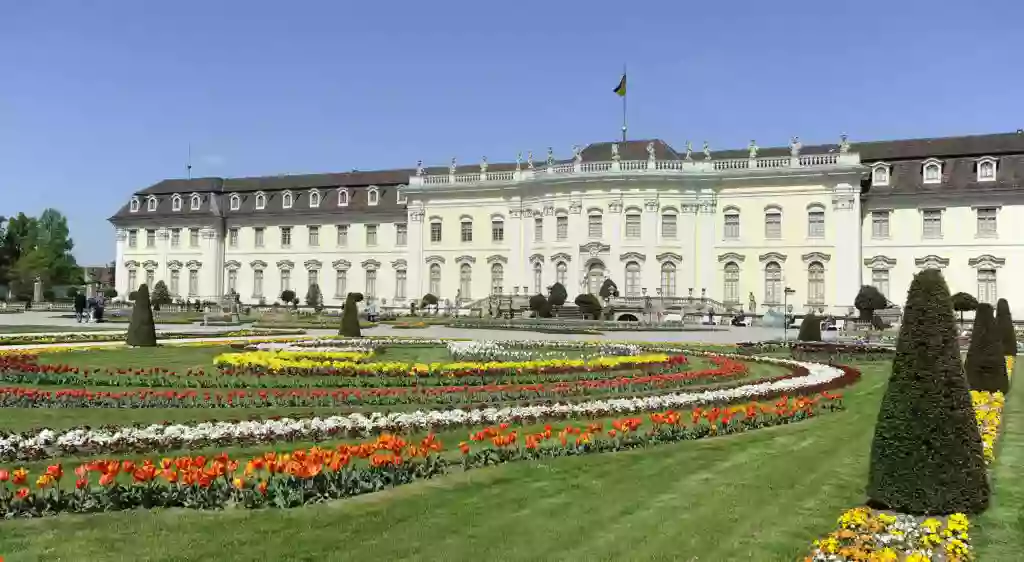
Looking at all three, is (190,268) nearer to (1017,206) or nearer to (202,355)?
(202,355)

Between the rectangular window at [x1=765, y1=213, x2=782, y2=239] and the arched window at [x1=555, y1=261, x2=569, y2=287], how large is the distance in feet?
40.9

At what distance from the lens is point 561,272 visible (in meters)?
54.2

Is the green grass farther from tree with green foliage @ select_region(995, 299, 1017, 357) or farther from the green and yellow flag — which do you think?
the green and yellow flag

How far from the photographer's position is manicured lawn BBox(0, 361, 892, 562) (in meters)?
6.04

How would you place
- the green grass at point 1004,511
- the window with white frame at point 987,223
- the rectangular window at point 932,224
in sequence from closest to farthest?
the green grass at point 1004,511, the window with white frame at point 987,223, the rectangular window at point 932,224

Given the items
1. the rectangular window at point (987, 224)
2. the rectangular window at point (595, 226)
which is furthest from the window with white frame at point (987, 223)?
the rectangular window at point (595, 226)

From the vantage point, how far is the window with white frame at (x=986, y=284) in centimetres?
4828

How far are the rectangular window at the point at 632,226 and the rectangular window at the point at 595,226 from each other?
5.26 ft

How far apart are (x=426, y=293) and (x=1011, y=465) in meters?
51.9

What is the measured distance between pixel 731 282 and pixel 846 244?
6.97 meters

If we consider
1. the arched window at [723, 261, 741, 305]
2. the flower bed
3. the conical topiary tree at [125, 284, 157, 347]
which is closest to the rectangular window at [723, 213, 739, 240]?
the arched window at [723, 261, 741, 305]

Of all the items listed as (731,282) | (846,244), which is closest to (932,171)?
(846,244)

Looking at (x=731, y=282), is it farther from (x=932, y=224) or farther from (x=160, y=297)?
(x=160, y=297)

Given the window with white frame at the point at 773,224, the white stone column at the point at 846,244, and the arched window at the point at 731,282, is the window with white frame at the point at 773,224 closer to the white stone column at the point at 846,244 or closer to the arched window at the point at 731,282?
the arched window at the point at 731,282
